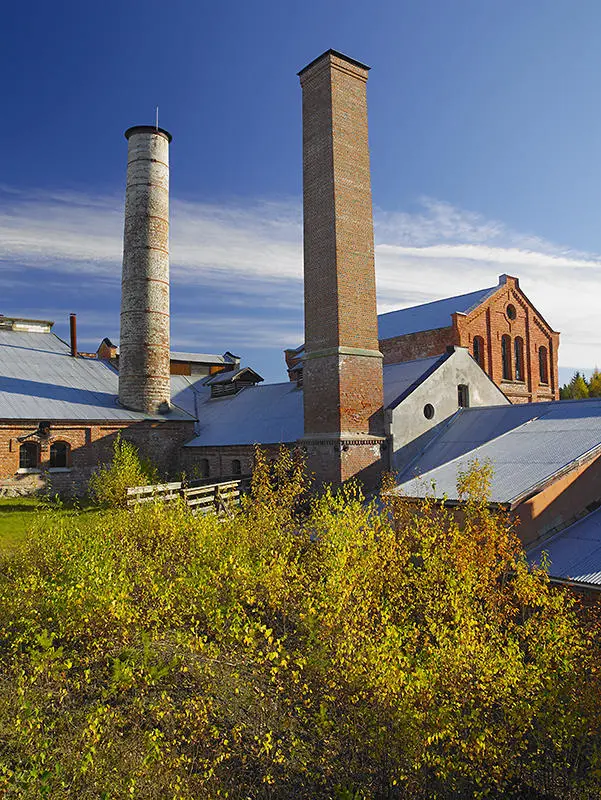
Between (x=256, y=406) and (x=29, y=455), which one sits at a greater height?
(x=256, y=406)

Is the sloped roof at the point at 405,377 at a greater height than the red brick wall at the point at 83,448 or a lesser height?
greater

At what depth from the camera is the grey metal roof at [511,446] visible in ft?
33.3

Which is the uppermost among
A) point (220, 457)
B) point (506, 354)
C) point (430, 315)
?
point (430, 315)

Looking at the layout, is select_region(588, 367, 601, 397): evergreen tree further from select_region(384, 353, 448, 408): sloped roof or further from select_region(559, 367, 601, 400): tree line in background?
select_region(384, 353, 448, 408): sloped roof

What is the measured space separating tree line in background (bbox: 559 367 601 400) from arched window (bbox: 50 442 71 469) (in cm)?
3950

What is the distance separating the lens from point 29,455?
1964 cm

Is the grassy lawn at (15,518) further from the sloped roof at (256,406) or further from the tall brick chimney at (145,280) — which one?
the sloped roof at (256,406)

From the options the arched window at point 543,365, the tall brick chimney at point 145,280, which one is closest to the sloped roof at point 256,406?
the tall brick chimney at point 145,280

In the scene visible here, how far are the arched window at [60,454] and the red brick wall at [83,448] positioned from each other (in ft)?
0.57

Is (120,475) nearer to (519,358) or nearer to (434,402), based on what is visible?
(434,402)

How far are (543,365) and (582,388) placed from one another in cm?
2251

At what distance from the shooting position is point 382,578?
6.78 meters

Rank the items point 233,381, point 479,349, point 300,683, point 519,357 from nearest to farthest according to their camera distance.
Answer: point 300,683
point 233,381
point 479,349
point 519,357

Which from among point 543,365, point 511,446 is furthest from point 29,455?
point 543,365
